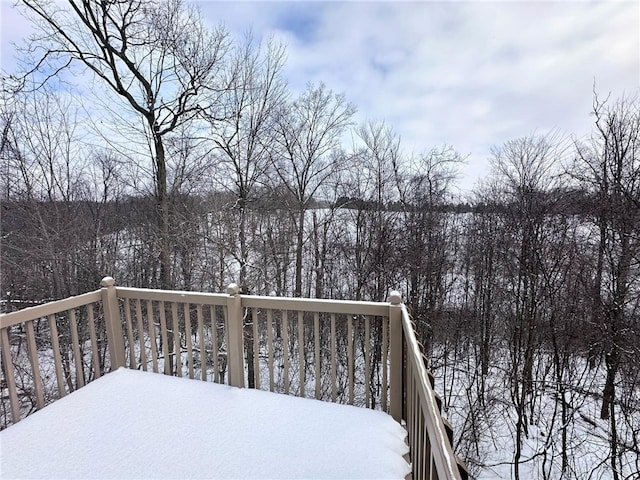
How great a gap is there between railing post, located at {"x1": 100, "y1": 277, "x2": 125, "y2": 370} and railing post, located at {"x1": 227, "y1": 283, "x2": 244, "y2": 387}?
1.24 m

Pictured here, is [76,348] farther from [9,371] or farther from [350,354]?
[350,354]

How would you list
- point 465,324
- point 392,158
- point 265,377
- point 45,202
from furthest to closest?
point 465,324 → point 392,158 → point 265,377 → point 45,202

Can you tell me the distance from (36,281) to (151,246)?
2.31 m

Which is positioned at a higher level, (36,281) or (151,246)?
(151,246)

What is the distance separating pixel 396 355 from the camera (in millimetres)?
2340

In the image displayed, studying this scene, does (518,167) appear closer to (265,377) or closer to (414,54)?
(414,54)

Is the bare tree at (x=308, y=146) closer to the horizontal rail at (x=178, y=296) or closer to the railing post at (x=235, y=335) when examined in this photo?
the horizontal rail at (x=178, y=296)

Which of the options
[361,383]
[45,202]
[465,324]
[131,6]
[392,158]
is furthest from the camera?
[465,324]

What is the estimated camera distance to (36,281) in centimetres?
670

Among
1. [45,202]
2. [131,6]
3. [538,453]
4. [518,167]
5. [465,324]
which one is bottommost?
[538,453]

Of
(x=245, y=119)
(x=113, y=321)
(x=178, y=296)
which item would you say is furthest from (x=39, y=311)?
(x=245, y=119)

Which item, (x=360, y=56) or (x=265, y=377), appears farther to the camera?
(x=265, y=377)

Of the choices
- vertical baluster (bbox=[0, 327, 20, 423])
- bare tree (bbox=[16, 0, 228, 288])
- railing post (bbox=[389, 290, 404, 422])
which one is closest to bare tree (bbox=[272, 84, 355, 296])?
bare tree (bbox=[16, 0, 228, 288])

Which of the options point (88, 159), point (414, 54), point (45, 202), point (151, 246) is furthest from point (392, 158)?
point (45, 202)
